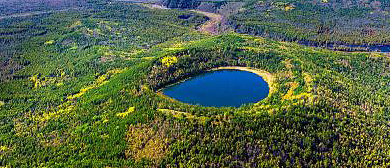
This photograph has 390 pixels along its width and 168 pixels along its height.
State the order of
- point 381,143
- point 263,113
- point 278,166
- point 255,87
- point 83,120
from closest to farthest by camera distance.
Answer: point 278,166, point 381,143, point 263,113, point 83,120, point 255,87

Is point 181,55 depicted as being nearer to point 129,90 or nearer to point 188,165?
point 129,90

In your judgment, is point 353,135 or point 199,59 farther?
point 199,59

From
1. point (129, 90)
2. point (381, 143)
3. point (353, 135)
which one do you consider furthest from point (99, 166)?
point (381, 143)

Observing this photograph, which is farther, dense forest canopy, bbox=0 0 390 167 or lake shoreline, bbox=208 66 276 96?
lake shoreline, bbox=208 66 276 96

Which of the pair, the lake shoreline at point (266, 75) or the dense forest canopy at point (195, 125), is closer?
the dense forest canopy at point (195, 125)

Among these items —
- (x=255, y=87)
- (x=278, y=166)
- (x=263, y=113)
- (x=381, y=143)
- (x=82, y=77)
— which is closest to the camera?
(x=278, y=166)

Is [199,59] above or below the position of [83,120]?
above

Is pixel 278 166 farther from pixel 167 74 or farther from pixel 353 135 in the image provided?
pixel 167 74

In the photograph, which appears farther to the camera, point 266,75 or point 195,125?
point 266,75

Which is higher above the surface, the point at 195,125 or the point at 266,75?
the point at 266,75
